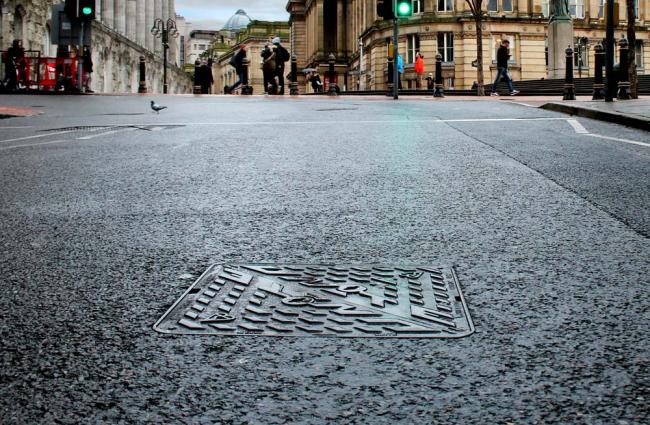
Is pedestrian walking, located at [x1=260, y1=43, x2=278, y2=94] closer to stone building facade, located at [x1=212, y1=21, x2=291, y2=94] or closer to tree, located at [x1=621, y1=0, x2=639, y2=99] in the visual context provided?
tree, located at [x1=621, y1=0, x2=639, y2=99]

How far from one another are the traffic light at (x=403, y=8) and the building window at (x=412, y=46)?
33.7m

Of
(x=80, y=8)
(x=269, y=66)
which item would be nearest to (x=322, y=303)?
(x=80, y=8)

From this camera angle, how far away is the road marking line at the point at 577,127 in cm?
1055

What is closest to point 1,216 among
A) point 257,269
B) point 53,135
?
point 257,269

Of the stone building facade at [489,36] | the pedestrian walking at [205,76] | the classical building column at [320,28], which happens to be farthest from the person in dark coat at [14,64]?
the classical building column at [320,28]

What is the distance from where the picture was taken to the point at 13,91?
101 ft

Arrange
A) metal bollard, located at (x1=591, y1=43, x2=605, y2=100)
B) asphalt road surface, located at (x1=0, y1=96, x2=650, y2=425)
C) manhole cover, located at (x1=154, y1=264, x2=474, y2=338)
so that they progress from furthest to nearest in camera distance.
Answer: metal bollard, located at (x1=591, y1=43, x2=605, y2=100)
manhole cover, located at (x1=154, y1=264, x2=474, y2=338)
asphalt road surface, located at (x1=0, y1=96, x2=650, y2=425)

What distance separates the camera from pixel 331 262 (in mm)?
3521

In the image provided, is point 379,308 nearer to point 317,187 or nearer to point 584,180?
point 317,187

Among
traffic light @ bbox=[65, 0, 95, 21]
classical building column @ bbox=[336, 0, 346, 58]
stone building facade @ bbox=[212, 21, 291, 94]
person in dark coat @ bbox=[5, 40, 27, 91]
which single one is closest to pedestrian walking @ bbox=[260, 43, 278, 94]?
traffic light @ bbox=[65, 0, 95, 21]

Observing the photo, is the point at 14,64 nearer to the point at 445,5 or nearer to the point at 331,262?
the point at 331,262

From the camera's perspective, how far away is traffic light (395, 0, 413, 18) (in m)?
23.2

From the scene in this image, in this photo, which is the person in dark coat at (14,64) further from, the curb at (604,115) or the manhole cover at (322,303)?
the manhole cover at (322,303)

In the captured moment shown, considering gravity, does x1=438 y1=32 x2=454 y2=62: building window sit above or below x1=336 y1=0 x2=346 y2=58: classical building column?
below
